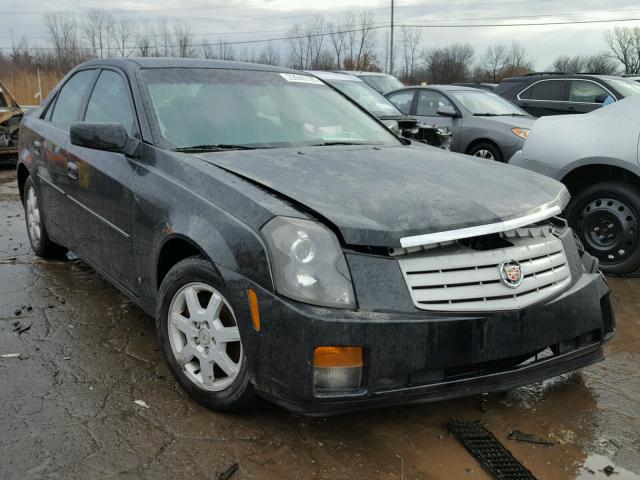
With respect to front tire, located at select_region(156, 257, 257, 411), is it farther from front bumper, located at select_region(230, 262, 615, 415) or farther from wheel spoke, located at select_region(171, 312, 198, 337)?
front bumper, located at select_region(230, 262, 615, 415)

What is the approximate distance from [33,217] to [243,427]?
10.6ft

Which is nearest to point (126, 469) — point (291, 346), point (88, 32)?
point (291, 346)

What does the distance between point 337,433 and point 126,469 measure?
0.87 metres

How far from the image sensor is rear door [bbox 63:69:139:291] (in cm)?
327

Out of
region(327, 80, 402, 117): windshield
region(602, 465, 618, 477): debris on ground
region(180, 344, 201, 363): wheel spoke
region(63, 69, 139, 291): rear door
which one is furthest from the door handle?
region(327, 80, 402, 117): windshield

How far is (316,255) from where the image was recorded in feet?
7.48

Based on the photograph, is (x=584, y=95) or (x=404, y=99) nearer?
(x=404, y=99)

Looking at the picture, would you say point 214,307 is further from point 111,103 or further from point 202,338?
point 111,103

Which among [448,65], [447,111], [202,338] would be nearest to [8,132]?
[447,111]

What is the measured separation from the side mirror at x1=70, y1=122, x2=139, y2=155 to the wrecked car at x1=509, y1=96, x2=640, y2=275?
358 centimetres

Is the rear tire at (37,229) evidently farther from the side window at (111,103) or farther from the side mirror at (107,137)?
the side mirror at (107,137)

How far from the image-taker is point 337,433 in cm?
264

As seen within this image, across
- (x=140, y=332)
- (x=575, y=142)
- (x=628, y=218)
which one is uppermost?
(x=575, y=142)

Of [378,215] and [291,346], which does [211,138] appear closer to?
[378,215]
